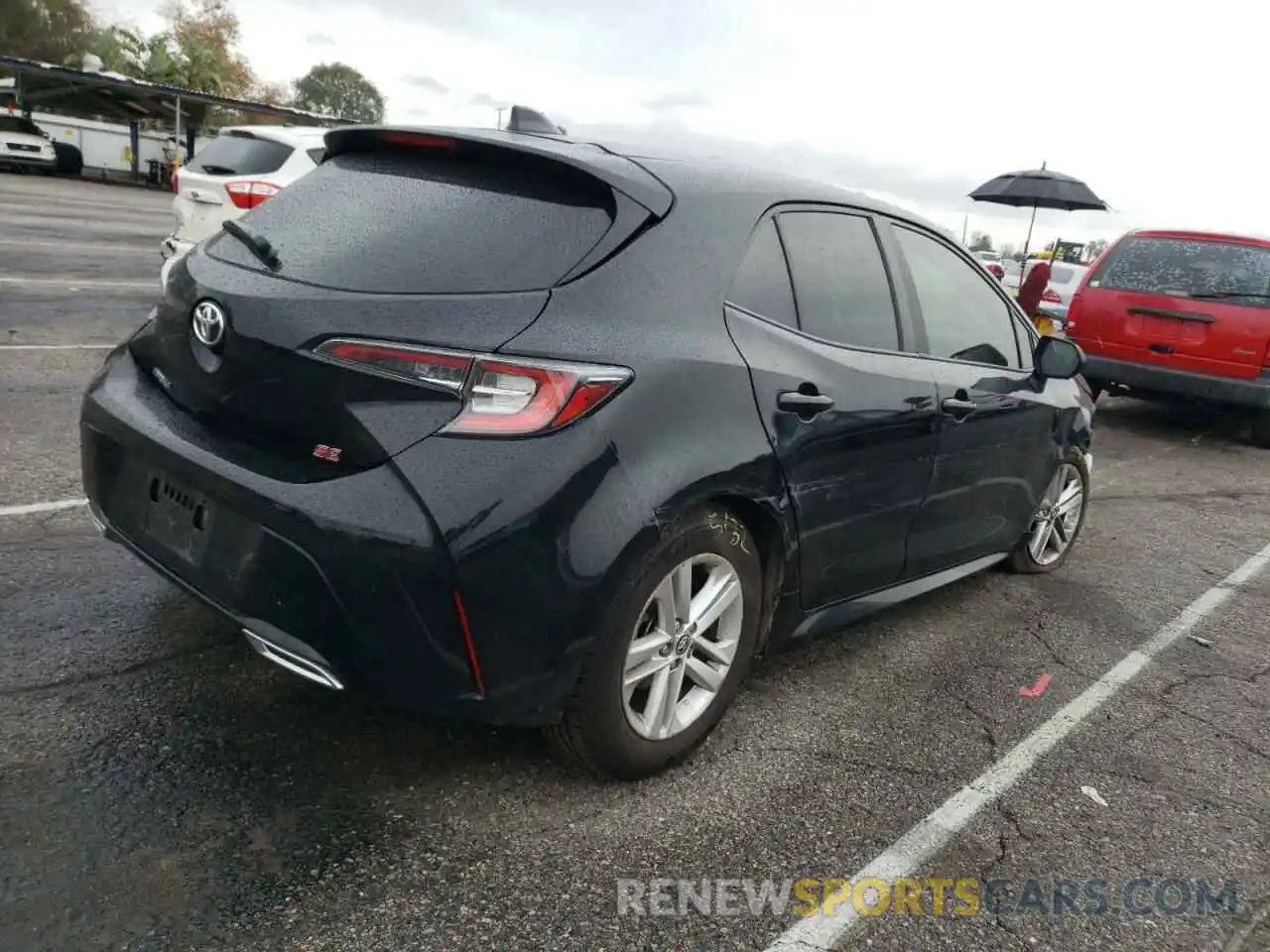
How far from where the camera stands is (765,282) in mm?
3029

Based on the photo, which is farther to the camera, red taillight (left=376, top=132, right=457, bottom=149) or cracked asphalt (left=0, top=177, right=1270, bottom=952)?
red taillight (left=376, top=132, right=457, bottom=149)

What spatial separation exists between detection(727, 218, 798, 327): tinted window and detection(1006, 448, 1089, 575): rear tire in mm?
2159

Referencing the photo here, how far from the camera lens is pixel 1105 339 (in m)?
8.73

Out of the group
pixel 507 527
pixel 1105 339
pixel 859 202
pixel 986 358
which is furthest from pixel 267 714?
pixel 1105 339

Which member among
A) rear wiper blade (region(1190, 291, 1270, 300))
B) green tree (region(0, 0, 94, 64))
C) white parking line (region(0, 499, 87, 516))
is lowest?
white parking line (region(0, 499, 87, 516))

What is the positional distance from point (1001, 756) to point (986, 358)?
1.54 meters

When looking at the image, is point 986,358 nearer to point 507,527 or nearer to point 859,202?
point 859,202

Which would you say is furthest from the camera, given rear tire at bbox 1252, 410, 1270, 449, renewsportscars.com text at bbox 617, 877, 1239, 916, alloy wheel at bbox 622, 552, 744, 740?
rear tire at bbox 1252, 410, 1270, 449

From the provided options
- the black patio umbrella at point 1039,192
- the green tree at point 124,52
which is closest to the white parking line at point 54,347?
the black patio umbrella at point 1039,192

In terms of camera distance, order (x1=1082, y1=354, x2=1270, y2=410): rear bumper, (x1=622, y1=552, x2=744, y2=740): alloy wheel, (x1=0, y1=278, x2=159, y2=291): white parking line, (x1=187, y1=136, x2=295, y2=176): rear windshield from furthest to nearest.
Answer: (x1=0, y1=278, x2=159, y2=291): white parking line → (x1=187, y1=136, x2=295, y2=176): rear windshield → (x1=1082, y1=354, x2=1270, y2=410): rear bumper → (x1=622, y1=552, x2=744, y2=740): alloy wheel

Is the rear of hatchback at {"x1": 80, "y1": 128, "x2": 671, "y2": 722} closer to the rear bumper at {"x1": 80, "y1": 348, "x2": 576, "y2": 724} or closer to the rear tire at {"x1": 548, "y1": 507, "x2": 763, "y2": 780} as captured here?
the rear bumper at {"x1": 80, "y1": 348, "x2": 576, "y2": 724}

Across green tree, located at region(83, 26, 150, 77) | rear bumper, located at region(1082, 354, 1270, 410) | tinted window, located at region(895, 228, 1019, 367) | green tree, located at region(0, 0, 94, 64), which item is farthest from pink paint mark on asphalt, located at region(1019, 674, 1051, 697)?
green tree, located at region(0, 0, 94, 64)

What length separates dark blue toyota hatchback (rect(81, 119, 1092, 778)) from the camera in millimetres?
2346

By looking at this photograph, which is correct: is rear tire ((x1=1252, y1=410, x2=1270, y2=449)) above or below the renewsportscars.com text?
above
